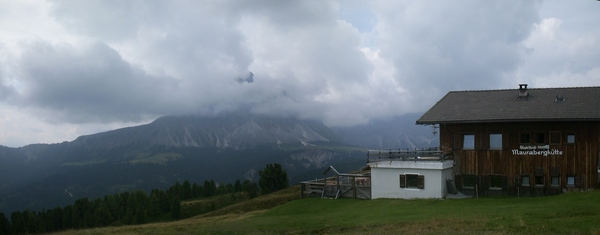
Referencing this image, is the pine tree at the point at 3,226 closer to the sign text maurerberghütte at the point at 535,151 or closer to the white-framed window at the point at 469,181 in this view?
Result: the white-framed window at the point at 469,181

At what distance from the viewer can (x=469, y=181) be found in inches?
1497

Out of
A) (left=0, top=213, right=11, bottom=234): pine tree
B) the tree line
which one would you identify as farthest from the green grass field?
(left=0, top=213, right=11, bottom=234): pine tree

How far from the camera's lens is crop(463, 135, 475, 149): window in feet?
125

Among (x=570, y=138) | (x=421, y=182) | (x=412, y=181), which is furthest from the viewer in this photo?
(x=412, y=181)

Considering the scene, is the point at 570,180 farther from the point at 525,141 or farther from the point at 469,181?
the point at 469,181

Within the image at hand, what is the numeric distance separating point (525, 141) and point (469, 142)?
399 cm

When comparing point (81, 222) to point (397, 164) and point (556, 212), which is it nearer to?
point (397, 164)

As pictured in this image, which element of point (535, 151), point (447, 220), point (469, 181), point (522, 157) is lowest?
point (447, 220)

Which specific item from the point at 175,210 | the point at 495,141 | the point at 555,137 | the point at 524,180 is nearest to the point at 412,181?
the point at 495,141

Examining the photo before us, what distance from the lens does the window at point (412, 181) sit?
3748 centimetres

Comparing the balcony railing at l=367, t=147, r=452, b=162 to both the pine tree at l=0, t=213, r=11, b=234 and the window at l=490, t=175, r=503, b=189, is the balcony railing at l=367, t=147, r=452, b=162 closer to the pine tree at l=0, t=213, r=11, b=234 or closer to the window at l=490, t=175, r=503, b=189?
the window at l=490, t=175, r=503, b=189

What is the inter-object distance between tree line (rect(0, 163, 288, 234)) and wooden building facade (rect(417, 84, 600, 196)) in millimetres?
90026

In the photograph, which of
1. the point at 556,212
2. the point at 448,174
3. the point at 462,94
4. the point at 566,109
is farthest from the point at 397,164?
the point at 556,212

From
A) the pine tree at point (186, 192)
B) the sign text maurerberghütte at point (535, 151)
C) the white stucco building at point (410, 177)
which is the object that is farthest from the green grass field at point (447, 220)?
the pine tree at point (186, 192)
